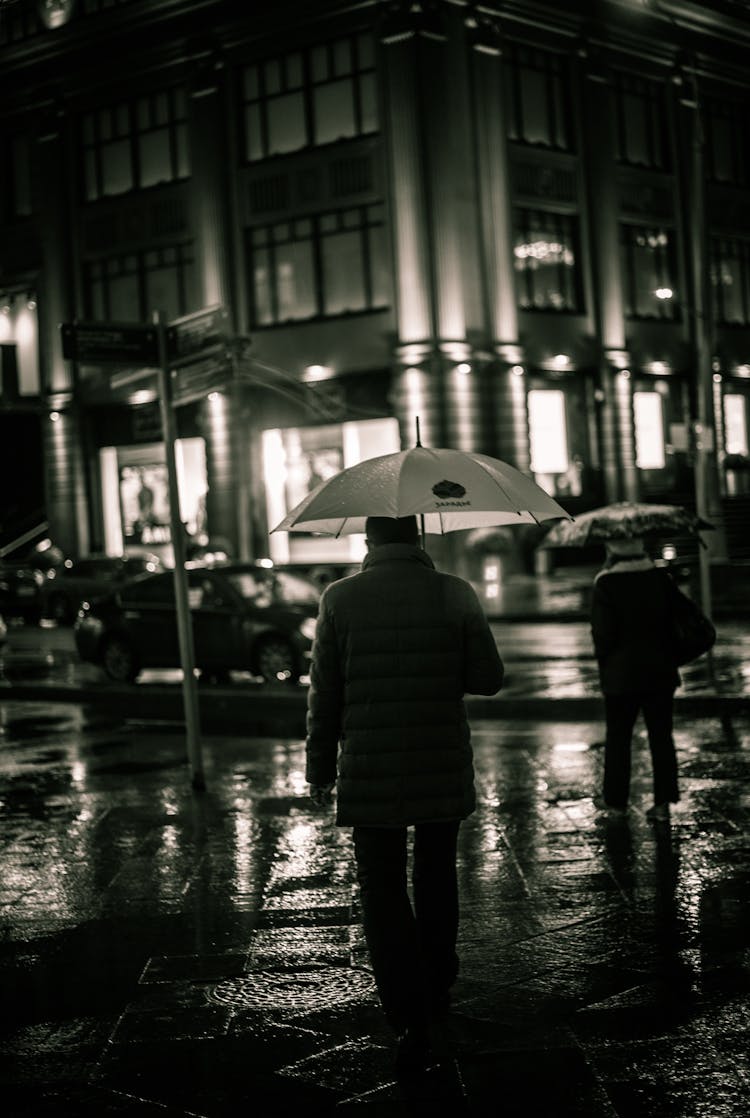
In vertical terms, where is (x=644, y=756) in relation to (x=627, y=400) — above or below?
below

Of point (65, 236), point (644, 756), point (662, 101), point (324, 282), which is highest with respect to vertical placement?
point (662, 101)

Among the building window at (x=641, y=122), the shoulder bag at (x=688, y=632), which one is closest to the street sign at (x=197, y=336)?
the shoulder bag at (x=688, y=632)

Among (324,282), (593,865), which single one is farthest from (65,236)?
(593,865)

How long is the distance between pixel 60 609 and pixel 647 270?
20.8 meters

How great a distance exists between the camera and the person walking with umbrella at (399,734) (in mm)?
4746

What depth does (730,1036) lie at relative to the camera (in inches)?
193

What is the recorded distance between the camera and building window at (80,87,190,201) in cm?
4119

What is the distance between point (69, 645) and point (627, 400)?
2067 cm

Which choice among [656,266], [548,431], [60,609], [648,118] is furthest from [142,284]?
[648,118]

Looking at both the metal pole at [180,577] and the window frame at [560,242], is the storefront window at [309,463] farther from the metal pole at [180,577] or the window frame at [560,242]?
the metal pole at [180,577]

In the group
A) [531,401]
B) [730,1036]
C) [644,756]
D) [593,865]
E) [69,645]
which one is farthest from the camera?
[531,401]

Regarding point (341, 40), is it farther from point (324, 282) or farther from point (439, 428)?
point (439, 428)

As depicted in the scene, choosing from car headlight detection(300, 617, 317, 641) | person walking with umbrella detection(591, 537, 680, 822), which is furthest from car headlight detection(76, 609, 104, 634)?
person walking with umbrella detection(591, 537, 680, 822)

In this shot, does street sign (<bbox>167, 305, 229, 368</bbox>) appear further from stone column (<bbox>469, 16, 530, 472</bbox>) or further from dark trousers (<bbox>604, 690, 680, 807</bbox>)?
stone column (<bbox>469, 16, 530, 472</bbox>)
